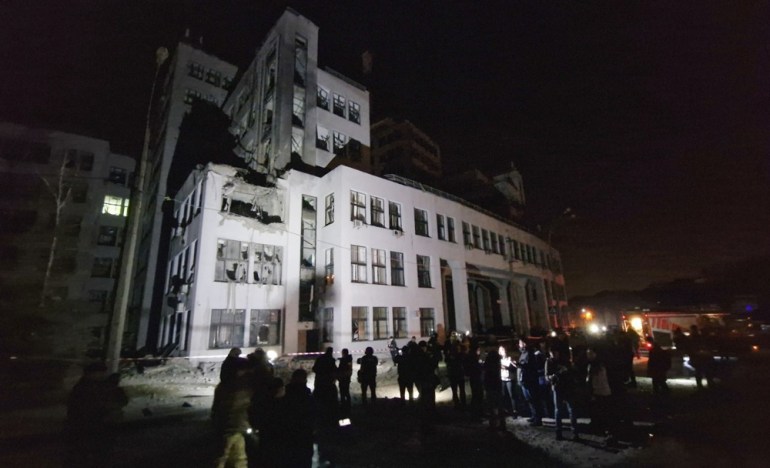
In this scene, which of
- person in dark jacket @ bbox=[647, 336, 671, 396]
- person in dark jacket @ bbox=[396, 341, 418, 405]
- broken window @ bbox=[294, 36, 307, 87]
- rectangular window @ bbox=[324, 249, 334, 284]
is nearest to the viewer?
person in dark jacket @ bbox=[396, 341, 418, 405]

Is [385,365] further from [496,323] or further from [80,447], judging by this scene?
[496,323]

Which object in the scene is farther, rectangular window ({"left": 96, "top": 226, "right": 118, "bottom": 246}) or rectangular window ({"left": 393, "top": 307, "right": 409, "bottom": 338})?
rectangular window ({"left": 96, "top": 226, "right": 118, "bottom": 246})

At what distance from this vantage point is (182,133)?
36.4 m

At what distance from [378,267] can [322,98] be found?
17.5 meters

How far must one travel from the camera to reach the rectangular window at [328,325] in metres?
Result: 20.7

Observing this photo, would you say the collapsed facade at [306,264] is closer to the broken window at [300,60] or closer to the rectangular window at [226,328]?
the rectangular window at [226,328]

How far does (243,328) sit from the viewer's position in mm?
19609

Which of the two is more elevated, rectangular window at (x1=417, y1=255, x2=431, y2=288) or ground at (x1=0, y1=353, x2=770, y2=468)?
rectangular window at (x1=417, y1=255, x2=431, y2=288)

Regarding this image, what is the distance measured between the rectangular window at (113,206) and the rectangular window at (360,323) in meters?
31.2

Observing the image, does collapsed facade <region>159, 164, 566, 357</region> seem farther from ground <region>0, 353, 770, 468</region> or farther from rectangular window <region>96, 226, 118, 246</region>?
rectangular window <region>96, 226, 118, 246</region>

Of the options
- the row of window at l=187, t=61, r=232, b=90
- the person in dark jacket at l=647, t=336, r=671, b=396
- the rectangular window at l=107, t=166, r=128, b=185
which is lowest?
the person in dark jacket at l=647, t=336, r=671, b=396

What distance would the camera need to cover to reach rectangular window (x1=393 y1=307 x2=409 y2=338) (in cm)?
2277

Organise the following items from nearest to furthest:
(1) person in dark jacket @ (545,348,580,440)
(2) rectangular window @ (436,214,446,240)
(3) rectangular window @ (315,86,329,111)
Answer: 1. (1) person in dark jacket @ (545,348,580,440)
2. (2) rectangular window @ (436,214,446,240)
3. (3) rectangular window @ (315,86,329,111)

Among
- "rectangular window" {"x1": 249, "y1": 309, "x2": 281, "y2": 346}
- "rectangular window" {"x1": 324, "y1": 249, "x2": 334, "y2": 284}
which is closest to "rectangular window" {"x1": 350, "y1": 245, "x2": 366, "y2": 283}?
"rectangular window" {"x1": 324, "y1": 249, "x2": 334, "y2": 284}
